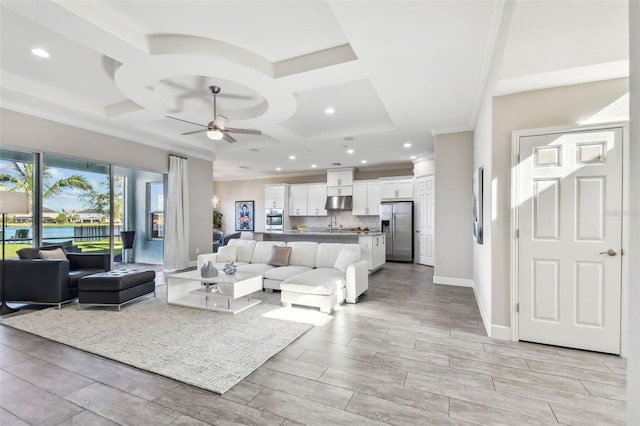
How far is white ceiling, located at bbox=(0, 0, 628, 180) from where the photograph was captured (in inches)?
93.2

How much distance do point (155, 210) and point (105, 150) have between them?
2.42 meters

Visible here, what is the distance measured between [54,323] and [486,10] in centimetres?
521

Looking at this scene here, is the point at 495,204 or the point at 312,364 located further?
the point at 495,204

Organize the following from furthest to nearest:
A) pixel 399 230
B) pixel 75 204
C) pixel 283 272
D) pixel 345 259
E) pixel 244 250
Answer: pixel 399 230
pixel 244 250
pixel 75 204
pixel 283 272
pixel 345 259

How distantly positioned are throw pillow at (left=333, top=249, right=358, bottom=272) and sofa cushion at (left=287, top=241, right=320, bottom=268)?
538 mm

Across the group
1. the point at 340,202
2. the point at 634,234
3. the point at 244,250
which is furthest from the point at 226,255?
the point at 634,234

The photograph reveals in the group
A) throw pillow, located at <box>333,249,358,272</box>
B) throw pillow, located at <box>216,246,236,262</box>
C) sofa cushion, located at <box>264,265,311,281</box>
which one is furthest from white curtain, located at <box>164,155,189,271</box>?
throw pillow, located at <box>333,249,358,272</box>

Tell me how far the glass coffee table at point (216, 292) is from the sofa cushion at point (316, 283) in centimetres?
47

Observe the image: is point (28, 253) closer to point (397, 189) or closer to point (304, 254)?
point (304, 254)

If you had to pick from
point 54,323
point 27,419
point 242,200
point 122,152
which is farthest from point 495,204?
point 242,200

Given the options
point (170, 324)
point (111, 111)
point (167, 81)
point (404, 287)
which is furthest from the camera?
point (404, 287)

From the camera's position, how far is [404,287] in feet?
17.3

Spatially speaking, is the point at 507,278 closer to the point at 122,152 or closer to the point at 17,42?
the point at 17,42

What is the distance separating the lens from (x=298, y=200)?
10.2m
